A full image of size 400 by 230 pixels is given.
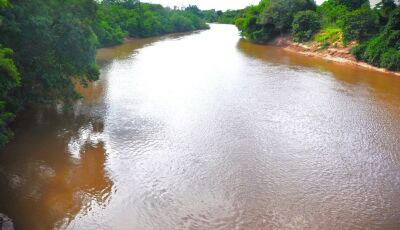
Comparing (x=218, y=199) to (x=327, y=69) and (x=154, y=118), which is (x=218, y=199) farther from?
(x=327, y=69)

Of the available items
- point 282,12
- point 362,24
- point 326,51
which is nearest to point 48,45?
point 362,24

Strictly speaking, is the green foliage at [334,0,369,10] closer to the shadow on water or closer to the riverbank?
the riverbank

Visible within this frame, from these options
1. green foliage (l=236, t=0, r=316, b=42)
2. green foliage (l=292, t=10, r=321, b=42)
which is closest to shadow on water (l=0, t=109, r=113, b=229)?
green foliage (l=292, t=10, r=321, b=42)

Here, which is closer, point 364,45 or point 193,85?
point 193,85

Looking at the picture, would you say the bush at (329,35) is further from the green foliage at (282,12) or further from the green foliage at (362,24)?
the green foliage at (282,12)

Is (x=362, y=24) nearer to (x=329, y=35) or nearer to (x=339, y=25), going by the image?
(x=339, y=25)

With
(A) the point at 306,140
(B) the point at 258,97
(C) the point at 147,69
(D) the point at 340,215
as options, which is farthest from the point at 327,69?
(D) the point at 340,215

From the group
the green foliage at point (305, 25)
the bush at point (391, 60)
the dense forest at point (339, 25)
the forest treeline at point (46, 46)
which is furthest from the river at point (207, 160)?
the green foliage at point (305, 25)
